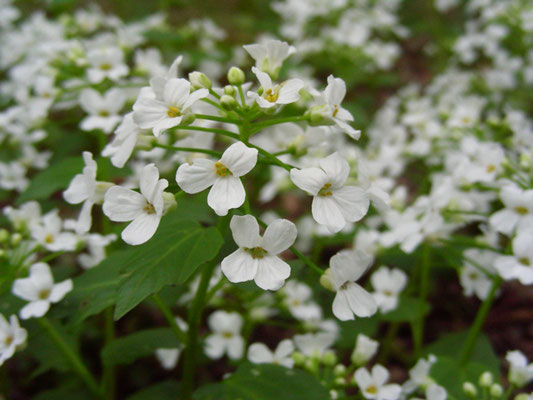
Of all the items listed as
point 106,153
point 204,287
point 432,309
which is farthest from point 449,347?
point 106,153

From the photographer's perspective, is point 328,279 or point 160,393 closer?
point 328,279

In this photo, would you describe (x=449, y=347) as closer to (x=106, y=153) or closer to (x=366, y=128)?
(x=106, y=153)

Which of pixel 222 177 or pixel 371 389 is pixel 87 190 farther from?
pixel 371 389

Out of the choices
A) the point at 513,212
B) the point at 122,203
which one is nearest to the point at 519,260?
the point at 513,212

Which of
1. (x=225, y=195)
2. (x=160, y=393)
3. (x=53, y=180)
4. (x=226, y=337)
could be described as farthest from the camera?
(x=226, y=337)

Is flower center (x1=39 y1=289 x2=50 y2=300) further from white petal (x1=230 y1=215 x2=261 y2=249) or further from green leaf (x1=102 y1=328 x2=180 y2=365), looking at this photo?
white petal (x1=230 y1=215 x2=261 y2=249)

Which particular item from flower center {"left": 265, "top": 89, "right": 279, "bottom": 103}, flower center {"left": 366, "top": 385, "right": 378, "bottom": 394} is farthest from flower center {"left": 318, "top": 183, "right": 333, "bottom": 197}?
flower center {"left": 366, "top": 385, "right": 378, "bottom": 394}
